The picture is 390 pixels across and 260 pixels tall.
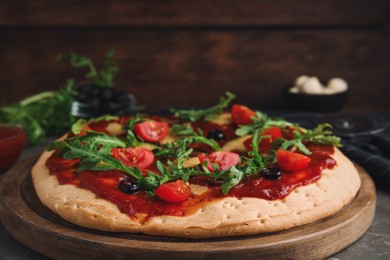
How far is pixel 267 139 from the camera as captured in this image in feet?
9.93

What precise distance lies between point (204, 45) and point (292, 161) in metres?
2.61

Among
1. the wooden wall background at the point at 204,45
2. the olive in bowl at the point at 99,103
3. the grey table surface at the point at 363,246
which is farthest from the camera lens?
the wooden wall background at the point at 204,45

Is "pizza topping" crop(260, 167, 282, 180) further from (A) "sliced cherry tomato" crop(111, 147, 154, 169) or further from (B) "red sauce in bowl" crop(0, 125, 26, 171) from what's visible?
(B) "red sauce in bowl" crop(0, 125, 26, 171)

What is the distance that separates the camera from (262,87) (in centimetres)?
515

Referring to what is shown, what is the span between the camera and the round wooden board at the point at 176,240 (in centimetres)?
216

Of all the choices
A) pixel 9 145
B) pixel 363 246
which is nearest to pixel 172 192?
pixel 363 246

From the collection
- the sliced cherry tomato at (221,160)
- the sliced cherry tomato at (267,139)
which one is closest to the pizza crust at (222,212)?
the sliced cherry tomato at (221,160)

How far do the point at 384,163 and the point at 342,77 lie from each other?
208 cm

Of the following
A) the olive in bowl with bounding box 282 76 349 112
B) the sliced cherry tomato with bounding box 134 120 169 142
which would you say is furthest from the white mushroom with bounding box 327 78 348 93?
the sliced cherry tomato with bounding box 134 120 169 142

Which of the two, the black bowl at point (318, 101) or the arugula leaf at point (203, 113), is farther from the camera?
the black bowl at point (318, 101)

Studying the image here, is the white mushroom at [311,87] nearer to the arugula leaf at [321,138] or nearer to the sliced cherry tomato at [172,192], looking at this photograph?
the arugula leaf at [321,138]

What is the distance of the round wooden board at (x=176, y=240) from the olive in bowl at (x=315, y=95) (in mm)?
1720

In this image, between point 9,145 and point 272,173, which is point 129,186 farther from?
point 9,145

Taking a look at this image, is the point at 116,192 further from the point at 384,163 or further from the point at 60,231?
the point at 384,163
